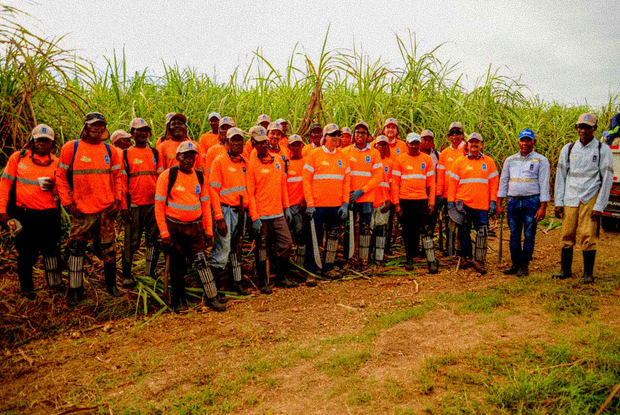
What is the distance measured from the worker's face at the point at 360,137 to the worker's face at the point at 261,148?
1.47 m

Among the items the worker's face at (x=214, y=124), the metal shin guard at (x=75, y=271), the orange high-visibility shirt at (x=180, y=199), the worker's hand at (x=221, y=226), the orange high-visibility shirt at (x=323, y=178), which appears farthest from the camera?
the worker's face at (x=214, y=124)

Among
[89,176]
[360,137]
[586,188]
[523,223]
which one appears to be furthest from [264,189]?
[586,188]

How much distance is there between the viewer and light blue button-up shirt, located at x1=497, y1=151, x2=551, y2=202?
220 inches

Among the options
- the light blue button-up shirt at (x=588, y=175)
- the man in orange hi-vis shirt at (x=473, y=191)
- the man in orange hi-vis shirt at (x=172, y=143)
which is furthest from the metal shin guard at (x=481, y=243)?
the man in orange hi-vis shirt at (x=172, y=143)

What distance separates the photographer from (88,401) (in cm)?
301

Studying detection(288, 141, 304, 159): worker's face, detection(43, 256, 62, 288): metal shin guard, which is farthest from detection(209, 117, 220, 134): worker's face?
detection(43, 256, 62, 288): metal shin guard

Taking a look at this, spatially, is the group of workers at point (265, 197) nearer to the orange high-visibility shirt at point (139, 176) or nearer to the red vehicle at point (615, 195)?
the orange high-visibility shirt at point (139, 176)

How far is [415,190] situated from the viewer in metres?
6.13

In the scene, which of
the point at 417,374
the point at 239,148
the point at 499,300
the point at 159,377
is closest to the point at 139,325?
the point at 159,377

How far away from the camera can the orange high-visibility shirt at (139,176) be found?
5348 mm

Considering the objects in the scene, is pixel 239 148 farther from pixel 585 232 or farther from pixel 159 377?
pixel 585 232

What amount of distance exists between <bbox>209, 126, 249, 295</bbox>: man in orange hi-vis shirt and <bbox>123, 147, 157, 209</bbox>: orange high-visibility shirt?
921 millimetres

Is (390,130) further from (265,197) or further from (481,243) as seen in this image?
(265,197)

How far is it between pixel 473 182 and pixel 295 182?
8.43ft
